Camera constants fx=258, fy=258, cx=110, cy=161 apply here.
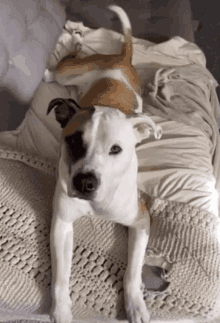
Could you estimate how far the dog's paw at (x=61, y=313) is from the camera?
4.24 ft

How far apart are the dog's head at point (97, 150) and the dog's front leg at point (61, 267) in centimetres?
34

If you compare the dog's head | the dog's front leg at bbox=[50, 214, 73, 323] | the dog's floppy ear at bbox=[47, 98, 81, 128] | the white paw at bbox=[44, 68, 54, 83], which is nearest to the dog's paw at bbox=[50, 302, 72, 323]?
the dog's front leg at bbox=[50, 214, 73, 323]

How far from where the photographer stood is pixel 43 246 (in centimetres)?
146

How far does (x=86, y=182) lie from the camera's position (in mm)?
1065

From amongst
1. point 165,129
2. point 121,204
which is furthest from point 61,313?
point 165,129

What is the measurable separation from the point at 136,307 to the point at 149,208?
22.1 inches

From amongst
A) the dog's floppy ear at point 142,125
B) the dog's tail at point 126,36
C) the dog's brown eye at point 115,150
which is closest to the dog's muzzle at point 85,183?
the dog's brown eye at point 115,150

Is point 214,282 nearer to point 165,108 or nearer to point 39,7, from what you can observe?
point 165,108

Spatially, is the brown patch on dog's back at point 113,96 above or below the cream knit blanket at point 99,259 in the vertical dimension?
above

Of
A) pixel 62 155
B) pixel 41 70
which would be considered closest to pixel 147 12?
pixel 41 70

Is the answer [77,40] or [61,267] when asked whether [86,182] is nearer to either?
[61,267]

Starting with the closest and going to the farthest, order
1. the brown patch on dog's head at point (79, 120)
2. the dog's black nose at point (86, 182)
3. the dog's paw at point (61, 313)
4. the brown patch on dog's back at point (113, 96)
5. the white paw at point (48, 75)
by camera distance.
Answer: the dog's black nose at point (86, 182) < the brown patch on dog's head at point (79, 120) < the dog's paw at point (61, 313) < the brown patch on dog's back at point (113, 96) < the white paw at point (48, 75)

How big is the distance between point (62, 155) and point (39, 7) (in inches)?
64.9

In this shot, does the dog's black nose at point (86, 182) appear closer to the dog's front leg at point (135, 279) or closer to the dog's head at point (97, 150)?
the dog's head at point (97, 150)
